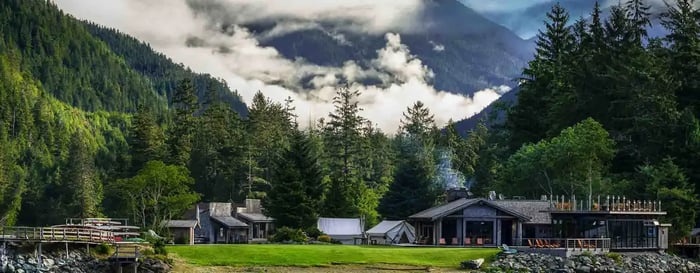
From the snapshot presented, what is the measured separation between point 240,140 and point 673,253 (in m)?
59.7

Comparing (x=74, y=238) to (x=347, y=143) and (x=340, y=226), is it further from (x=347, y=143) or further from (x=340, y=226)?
(x=347, y=143)

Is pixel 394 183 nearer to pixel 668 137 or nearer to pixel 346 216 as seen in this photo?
pixel 346 216

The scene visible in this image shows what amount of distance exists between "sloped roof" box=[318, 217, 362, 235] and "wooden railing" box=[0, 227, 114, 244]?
2930 centimetres

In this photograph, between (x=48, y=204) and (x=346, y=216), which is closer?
(x=346, y=216)

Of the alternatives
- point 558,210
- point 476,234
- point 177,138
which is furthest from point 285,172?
point 177,138

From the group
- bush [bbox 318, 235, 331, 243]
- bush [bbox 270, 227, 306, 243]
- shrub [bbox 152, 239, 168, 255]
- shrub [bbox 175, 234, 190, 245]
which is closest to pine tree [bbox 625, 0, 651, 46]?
bush [bbox 318, 235, 331, 243]

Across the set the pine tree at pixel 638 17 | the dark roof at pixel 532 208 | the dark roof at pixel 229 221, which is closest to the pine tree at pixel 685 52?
the pine tree at pixel 638 17

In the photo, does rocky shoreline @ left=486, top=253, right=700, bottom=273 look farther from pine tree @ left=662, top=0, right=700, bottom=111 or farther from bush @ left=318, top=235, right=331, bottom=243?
pine tree @ left=662, top=0, right=700, bottom=111

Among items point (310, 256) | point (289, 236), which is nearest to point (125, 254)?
point (310, 256)

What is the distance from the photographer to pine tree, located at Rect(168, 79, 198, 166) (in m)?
111

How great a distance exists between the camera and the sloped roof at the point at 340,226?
77125 mm

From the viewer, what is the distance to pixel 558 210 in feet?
207

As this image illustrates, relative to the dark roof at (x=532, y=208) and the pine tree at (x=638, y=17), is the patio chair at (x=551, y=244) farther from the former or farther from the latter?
the pine tree at (x=638, y=17)

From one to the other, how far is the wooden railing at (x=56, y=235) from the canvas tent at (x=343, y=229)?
96.4 ft
